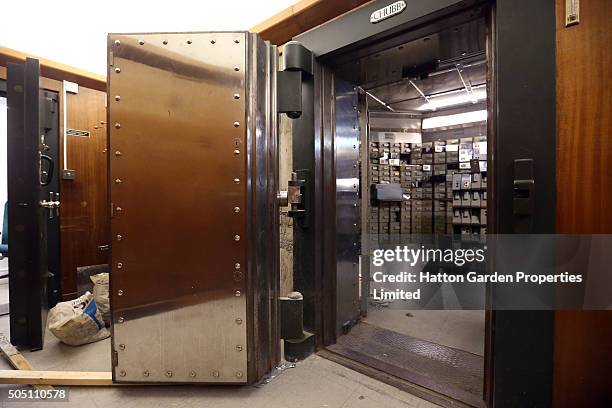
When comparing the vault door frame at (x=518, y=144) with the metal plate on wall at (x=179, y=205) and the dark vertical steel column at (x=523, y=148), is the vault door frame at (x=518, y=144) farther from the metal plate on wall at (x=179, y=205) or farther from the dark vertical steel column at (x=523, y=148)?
the metal plate on wall at (x=179, y=205)

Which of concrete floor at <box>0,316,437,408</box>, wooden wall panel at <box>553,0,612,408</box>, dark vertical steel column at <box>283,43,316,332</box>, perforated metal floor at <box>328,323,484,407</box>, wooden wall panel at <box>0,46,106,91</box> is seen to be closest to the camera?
wooden wall panel at <box>553,0,612,408</box>

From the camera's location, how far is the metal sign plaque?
4.69 feet

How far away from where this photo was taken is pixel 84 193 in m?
2.76

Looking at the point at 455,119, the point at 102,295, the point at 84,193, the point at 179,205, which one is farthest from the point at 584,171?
the point at 455,119

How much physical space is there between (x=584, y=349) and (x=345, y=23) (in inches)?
74.5

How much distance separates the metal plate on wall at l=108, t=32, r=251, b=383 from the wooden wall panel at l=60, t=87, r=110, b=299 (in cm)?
151

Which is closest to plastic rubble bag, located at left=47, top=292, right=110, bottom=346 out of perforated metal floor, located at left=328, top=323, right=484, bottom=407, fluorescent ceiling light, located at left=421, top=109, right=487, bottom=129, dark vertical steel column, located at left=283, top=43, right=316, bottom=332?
dark vertical steel column, located at left=283, top=43, right=316, bottom=332

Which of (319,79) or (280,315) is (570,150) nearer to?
(319,79)

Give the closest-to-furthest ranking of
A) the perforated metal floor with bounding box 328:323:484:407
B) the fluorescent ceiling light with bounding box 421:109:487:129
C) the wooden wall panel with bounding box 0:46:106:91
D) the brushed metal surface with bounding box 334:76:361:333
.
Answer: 1. the perforated metal floor with bounding box 328:323:484:407
2. the brushed metal surface with bounding box 334:76:361:333
3. the wooden wall panel with bounding box 0:46:106:91
4. the fluorescent ceiling light with bounding box 421:109:487:129

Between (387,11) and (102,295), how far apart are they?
9.14 feet

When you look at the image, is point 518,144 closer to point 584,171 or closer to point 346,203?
point 584,171

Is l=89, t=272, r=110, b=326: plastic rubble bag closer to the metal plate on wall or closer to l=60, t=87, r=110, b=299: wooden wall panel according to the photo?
l=60, t=87, r=110, b=299: wooden wall panel

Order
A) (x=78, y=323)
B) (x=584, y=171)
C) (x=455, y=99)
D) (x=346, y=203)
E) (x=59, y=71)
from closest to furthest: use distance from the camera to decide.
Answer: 1. (x=584, y=171)
2. (x=78, y=323)
3. (x=346, y=203)
4. (x=59, y=71)
5. (x=455, y=99)

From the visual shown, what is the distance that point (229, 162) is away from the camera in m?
1.40
